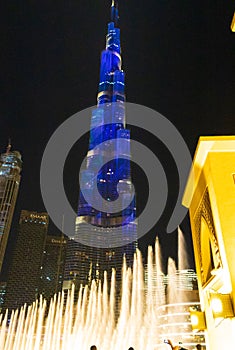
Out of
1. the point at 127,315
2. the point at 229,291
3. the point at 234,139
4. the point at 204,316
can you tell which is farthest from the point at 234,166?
the point at 127,315

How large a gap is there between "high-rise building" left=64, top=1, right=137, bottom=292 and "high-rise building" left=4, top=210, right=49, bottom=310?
2368 centimetres

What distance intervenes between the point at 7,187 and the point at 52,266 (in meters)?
27.6

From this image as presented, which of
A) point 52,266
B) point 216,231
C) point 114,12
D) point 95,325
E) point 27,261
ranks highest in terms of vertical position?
point 114,12

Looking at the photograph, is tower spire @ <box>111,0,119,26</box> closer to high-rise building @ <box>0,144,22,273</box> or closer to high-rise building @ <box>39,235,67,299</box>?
high-rise building @ <box>0,144,22,273</box>

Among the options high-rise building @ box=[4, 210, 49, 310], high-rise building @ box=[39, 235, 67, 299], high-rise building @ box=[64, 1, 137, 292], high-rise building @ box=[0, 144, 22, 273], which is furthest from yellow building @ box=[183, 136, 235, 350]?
high-rise building @ box=[4, 210, 49, 310]

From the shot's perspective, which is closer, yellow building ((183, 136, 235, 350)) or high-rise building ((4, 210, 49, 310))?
yellow building ((183, 136, 235, 350))

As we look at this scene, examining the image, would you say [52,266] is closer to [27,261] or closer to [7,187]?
[27,261]

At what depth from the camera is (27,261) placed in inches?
3533

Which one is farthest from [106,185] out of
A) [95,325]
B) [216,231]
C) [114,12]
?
[216,231]

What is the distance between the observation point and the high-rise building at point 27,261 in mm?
83062

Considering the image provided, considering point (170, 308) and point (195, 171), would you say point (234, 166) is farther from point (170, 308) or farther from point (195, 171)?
point (170, 308)

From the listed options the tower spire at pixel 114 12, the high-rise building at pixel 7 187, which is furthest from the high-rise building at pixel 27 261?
the tower spire at pixel 114 12

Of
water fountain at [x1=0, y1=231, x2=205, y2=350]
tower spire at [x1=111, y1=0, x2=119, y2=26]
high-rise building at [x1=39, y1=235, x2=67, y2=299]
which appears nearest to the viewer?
water fountain at [x1=0, y1=231, x2=205, y2=350]

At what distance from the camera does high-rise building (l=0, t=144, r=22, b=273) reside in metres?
76.1
